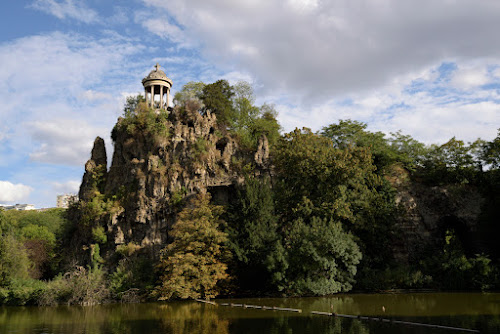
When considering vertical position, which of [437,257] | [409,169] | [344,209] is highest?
[409,169]

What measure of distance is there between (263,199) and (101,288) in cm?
1450

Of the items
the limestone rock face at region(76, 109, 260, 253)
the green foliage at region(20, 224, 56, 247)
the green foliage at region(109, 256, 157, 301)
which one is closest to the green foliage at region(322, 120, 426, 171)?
the limestone rock face at region(76, 109, 260, 253)

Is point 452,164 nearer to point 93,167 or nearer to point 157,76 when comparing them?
point 157,76

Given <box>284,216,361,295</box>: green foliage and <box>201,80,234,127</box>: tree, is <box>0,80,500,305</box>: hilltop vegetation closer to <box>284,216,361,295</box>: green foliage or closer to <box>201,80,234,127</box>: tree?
<box>284,216,361,295</box>: green foliage

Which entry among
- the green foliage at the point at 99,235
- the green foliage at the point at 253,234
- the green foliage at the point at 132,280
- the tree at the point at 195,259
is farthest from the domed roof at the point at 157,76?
the green foliage at the point at 132,280

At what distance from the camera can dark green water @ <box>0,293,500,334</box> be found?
17.6 meters

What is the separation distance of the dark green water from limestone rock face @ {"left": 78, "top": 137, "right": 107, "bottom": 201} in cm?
1282

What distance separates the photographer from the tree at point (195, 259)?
28625mm

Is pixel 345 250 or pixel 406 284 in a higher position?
pixel 345 250

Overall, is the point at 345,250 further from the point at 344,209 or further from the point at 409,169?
the point at 409,169

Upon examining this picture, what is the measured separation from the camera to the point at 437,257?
1264 inches

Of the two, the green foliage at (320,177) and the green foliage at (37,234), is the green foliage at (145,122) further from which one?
the green foliage at (37,234)

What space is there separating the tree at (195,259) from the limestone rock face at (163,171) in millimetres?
5012

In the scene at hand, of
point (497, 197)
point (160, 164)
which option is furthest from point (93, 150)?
point (497, 197)
